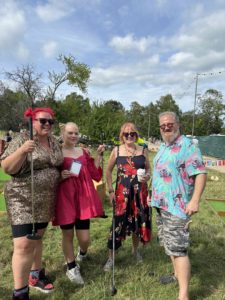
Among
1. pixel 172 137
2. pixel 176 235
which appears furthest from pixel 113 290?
pixel 172 137

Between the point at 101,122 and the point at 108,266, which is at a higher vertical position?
the point at 101,122

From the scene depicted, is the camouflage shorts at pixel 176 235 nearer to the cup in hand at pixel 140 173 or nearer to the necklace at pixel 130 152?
the cup in hand at pixel 140 173

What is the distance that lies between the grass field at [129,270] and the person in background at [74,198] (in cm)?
24

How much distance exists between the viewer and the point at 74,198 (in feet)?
11.1

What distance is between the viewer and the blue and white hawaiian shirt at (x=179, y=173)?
289 centimetres

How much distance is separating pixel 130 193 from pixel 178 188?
0.97m

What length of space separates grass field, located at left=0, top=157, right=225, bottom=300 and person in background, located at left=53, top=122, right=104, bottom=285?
0.24 metres

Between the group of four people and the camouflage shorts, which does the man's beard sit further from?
the camouflage shorts

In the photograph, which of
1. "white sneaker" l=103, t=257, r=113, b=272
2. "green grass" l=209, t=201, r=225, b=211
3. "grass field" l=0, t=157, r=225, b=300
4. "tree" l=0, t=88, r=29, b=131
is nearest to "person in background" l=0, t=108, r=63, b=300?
"grass field" l=0, t=157, r=225, b=300

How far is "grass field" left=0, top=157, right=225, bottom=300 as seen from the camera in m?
3.32

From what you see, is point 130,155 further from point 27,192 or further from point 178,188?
point 27,192

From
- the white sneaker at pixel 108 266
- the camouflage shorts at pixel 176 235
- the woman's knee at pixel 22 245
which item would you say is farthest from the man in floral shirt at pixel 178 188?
the woman's knee at pixel 22 245

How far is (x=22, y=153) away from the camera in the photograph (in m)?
2.69

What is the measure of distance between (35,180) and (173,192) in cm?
130
